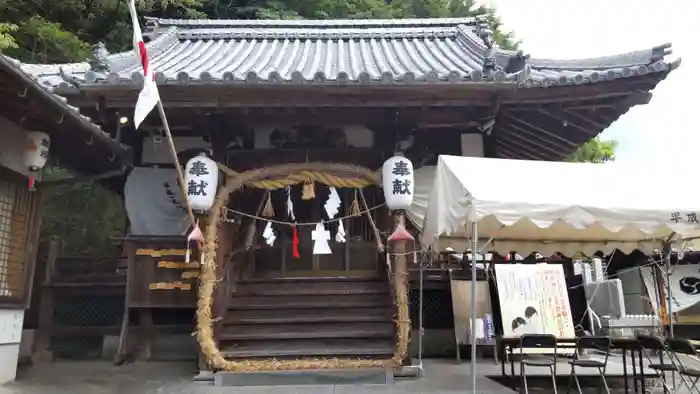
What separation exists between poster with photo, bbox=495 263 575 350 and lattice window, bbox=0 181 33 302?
727 cm

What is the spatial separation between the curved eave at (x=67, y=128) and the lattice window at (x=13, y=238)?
89cm

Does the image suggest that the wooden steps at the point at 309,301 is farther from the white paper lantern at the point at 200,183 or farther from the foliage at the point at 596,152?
the foliage at the point at 596,152

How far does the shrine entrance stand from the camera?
27.2 feet

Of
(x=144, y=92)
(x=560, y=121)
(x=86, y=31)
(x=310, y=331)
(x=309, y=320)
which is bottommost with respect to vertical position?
(x=310, y=331)

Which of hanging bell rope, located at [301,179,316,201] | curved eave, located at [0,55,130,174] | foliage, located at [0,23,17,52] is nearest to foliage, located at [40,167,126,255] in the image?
foliage, located at [0,23,17,52]

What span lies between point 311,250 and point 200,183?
2.50 metres

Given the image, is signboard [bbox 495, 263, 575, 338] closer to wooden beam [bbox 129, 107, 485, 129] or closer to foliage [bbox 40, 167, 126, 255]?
wooden beam [bbox 129, 107, 485, 129]

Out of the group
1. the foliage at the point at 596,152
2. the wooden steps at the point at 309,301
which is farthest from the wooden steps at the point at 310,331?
the foliage at the point at 596,152

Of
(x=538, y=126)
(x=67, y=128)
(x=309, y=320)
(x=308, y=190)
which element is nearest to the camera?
(x=67, y=128)

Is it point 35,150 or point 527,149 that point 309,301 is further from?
point 527,149

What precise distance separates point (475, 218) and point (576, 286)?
623 centimetres

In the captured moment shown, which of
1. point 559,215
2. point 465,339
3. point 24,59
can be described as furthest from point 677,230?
point 24,59

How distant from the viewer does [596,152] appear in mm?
21375

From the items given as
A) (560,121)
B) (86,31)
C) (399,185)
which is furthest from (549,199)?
(86,31)
